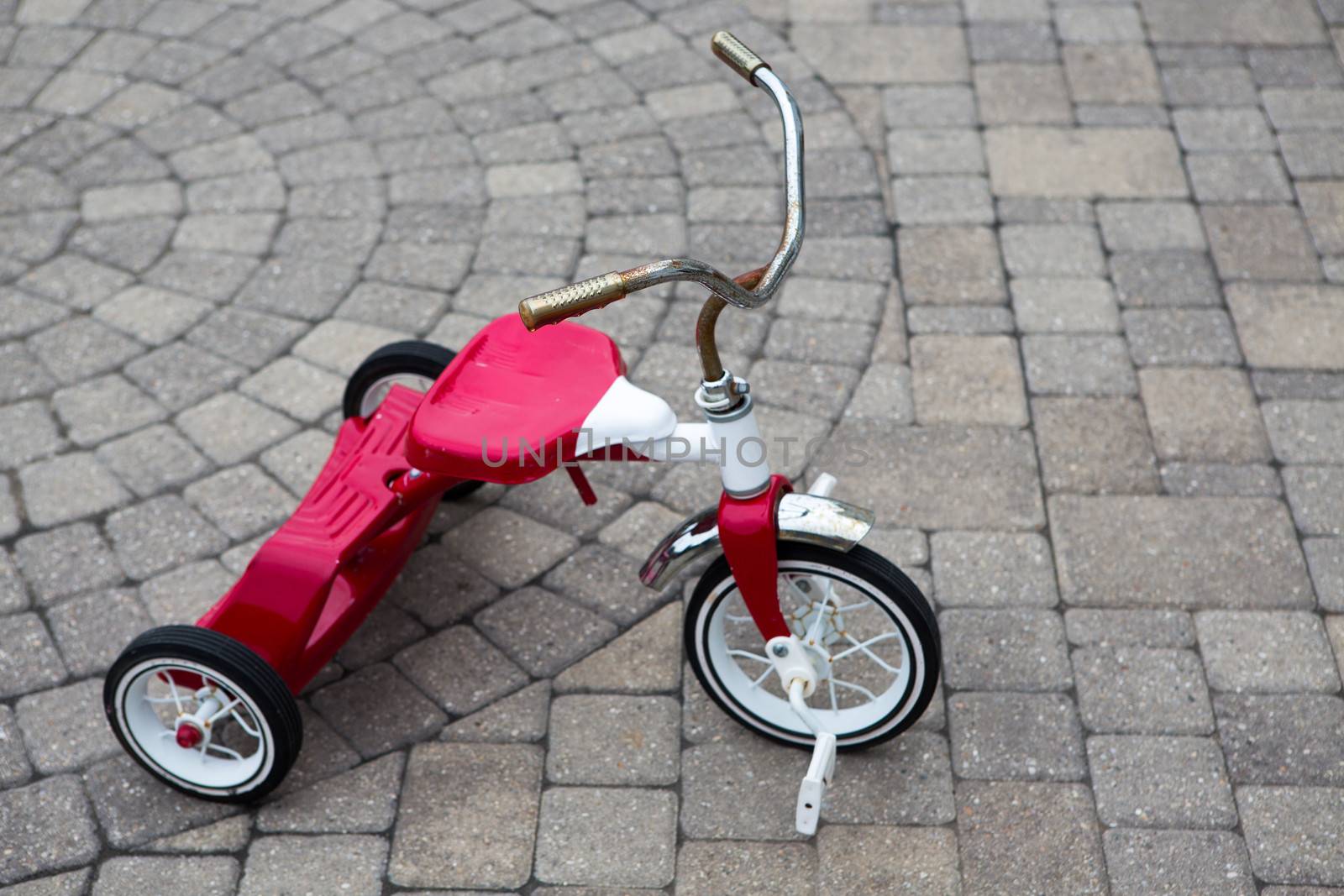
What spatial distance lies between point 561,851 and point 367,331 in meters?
1.90

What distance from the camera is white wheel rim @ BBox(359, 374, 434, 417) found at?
11.2 ft

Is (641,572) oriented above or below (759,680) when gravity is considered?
above

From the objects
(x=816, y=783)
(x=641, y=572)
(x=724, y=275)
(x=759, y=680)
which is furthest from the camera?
(x=759, y=680)

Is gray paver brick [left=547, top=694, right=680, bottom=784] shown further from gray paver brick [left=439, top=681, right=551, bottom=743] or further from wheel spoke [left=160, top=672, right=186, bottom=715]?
wheel spoke [left=160, top=672, right=186, bottom=715]

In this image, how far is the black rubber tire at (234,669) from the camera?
8.88 feet

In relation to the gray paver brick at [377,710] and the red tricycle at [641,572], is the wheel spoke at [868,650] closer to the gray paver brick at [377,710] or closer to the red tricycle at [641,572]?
the red tricycle at [641,572]

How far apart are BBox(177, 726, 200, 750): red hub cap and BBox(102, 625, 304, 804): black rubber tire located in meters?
0.14

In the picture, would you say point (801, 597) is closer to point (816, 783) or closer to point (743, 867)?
point (816, 783)

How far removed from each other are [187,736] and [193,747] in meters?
0.09

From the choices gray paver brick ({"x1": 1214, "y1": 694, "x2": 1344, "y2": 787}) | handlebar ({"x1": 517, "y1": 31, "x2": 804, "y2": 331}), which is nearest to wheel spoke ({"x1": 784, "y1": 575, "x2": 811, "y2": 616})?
handlebar ({"x1": 517, "y1": 31, "x2": 804, "y2": 331})

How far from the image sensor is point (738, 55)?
97.3 inches

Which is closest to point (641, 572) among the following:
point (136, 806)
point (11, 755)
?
point (136, 806)

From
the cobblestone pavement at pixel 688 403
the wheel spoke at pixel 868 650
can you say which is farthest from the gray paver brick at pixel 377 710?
the wheel spoke at pixel 868 650

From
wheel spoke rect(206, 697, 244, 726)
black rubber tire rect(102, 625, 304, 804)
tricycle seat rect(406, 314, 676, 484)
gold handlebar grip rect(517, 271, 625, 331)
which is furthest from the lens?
wheel spoke rect(206, 697, 244, 726)
